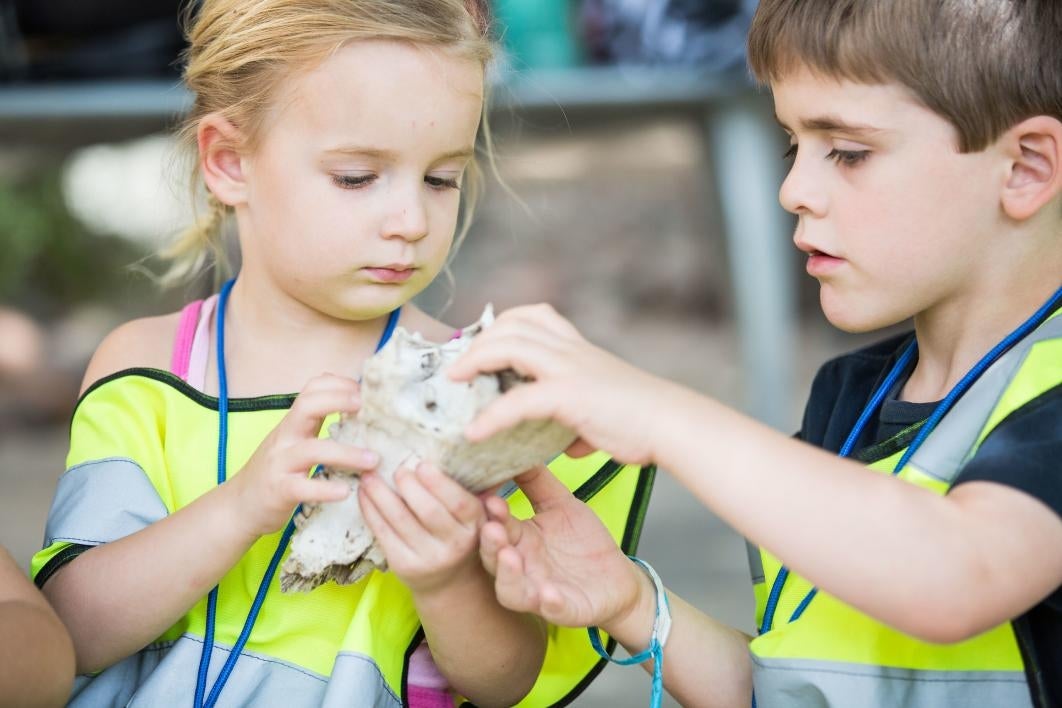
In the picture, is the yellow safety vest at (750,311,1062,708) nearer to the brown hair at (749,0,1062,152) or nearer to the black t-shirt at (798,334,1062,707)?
the black t-shirt at (798,334,1062,707)

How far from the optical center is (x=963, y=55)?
5.11 ft

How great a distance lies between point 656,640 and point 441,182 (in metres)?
0.66

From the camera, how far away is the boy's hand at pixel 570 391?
1.31 m

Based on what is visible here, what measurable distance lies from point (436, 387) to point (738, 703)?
0.60m

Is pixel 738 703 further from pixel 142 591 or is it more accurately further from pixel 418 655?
pixel 142 591

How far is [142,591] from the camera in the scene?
1.60 m

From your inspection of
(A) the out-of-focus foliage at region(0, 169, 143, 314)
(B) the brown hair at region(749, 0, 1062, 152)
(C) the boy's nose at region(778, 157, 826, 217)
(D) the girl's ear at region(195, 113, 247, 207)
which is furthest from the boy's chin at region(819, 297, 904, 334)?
(A) the out-of-focus foliage at region(0, 169, 143, 314)

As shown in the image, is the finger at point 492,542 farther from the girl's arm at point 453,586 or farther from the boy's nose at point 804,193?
the boy's nose at point 804,193

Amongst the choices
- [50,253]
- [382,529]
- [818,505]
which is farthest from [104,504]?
[50,253]

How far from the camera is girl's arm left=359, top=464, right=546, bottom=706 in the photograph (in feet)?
4.67

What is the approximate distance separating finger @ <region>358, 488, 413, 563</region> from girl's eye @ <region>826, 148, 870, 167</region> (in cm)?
67

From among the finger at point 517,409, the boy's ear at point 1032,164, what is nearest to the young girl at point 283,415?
the finger at point 517,409

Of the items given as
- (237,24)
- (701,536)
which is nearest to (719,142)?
(701,536)

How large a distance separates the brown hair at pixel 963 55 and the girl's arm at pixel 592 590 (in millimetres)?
606
